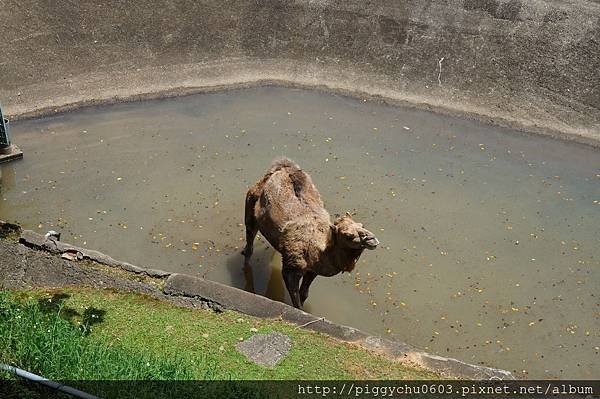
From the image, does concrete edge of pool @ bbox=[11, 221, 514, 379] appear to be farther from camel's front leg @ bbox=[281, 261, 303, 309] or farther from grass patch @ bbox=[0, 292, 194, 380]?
grass patch @ bbox=[0, 292, 194, 380]

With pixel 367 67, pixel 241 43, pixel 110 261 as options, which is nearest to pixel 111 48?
pixel 241 43

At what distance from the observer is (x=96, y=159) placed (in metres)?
13.5

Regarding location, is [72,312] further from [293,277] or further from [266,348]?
[293,277]

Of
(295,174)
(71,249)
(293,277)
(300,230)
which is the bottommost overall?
(293,277)

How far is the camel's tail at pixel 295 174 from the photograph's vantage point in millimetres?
10156

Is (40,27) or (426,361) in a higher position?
(40,27)

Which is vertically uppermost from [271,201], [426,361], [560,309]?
[271,201]

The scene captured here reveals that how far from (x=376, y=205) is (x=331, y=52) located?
6.58 m

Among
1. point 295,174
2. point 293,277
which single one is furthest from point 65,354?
point 295,174

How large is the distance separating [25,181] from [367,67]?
8652 mm

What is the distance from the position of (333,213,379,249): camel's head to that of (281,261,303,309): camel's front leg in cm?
84

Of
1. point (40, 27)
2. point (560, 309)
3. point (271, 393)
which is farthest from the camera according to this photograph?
point (40, 27)

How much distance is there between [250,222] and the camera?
10.7 meters

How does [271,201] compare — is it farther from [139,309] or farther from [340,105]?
[340,105]
